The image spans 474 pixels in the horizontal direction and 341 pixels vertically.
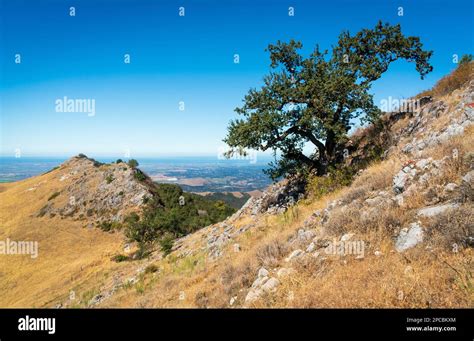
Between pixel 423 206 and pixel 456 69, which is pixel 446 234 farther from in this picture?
pixel 456 69

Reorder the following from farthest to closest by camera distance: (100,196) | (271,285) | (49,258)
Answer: (100,196)
(49,258)
(271,285)

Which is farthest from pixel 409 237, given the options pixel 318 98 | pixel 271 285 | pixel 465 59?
pixel 465 59

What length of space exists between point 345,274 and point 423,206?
3.33 metres

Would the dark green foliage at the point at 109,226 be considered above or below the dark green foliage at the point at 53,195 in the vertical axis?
below

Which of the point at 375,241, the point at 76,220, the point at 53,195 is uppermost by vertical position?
the point at 375,241

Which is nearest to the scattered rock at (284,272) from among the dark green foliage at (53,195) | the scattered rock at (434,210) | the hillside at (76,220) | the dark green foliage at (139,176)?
the scattered rock at (434,210)

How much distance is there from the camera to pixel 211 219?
53.4 metres

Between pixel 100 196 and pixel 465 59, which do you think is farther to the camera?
pixel 100 196

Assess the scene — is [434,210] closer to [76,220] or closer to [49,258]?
[49,258]

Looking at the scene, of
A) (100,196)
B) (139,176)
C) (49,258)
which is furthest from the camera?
(139,176)

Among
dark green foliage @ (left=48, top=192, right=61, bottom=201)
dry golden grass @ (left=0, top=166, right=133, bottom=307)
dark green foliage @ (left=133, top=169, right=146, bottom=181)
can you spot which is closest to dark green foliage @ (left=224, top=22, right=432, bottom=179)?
dry golden grass @ (left=0, top=166, right=133, bottom=307)

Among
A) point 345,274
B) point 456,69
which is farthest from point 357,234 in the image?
point 456,69

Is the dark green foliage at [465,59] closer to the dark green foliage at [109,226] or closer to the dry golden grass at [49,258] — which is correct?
the dry golden grass at [49,258]

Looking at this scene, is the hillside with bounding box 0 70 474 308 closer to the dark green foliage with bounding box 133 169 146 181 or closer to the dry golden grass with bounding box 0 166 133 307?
the dry golden grass with bounding box 0 166 133 307
